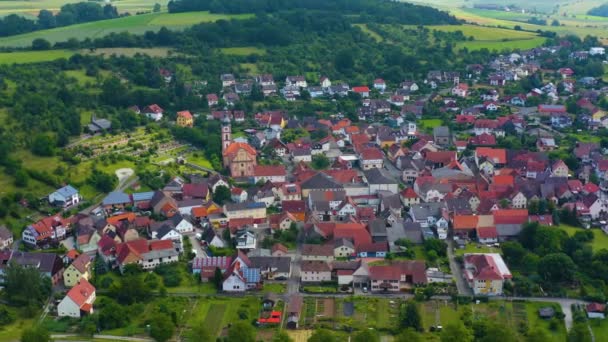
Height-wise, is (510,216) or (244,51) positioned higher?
(244,51)

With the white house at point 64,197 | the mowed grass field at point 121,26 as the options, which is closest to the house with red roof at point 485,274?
the white house at point 64,197

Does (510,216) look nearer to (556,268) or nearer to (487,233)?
(487,233)

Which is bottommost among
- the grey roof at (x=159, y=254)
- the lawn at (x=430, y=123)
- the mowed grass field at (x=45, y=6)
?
the lawn at (x=430, y=123)

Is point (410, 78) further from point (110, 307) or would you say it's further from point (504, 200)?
point (110, 307)

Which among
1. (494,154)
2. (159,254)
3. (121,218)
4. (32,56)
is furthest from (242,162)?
(32,56)

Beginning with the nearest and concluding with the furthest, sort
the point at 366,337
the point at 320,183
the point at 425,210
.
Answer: the point at 366,337 < the point at 425,210 < the point at 320,183

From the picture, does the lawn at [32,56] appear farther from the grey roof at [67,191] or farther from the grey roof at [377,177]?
the grey roof at [377,177]

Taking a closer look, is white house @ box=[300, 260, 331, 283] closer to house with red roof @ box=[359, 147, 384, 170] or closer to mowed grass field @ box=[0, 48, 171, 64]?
house with red roof @ box=[359, 147, 384, 170]

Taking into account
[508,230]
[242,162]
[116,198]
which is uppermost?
[508,230]
